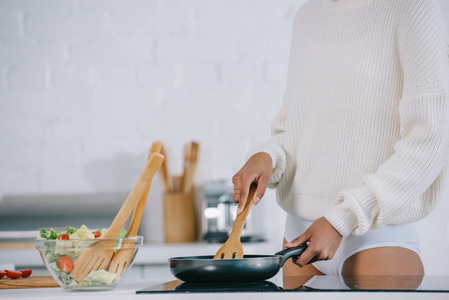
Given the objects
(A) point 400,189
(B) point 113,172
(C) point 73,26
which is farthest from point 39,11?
(A) point 400,189

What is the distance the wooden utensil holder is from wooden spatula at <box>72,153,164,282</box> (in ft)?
4.42

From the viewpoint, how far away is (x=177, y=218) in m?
2.28

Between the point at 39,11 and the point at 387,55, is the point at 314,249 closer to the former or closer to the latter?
the point at 387,55

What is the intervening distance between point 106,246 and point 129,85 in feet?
5.35

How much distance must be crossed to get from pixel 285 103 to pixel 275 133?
92 mm

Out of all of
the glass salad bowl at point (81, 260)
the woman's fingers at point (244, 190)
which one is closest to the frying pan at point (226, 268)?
the glass salad bowl at point (81, 260)

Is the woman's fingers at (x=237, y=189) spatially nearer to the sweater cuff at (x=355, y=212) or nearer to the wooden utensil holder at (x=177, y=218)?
the sweater cuff at (x=355, y=212)

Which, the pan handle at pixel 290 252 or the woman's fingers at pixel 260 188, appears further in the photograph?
the woman's fingers at pixel 260 188

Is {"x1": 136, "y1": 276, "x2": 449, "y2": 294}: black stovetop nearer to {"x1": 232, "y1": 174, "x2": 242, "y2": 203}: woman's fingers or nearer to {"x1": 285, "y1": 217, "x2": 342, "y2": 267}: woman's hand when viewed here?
{"x1": 285, "y1": 217, "x2": 342, "y2": 267}: woman's hand

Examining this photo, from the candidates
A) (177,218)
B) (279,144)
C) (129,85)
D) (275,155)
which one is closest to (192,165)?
(177,218)

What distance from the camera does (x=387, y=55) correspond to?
118cm

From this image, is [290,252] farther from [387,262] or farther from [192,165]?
[192,165]

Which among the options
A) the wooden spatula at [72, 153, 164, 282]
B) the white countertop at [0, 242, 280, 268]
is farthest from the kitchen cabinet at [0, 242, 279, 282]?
the wooden spatula at [72, 153, 164, 282]

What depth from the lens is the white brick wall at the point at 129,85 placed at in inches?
94.6
